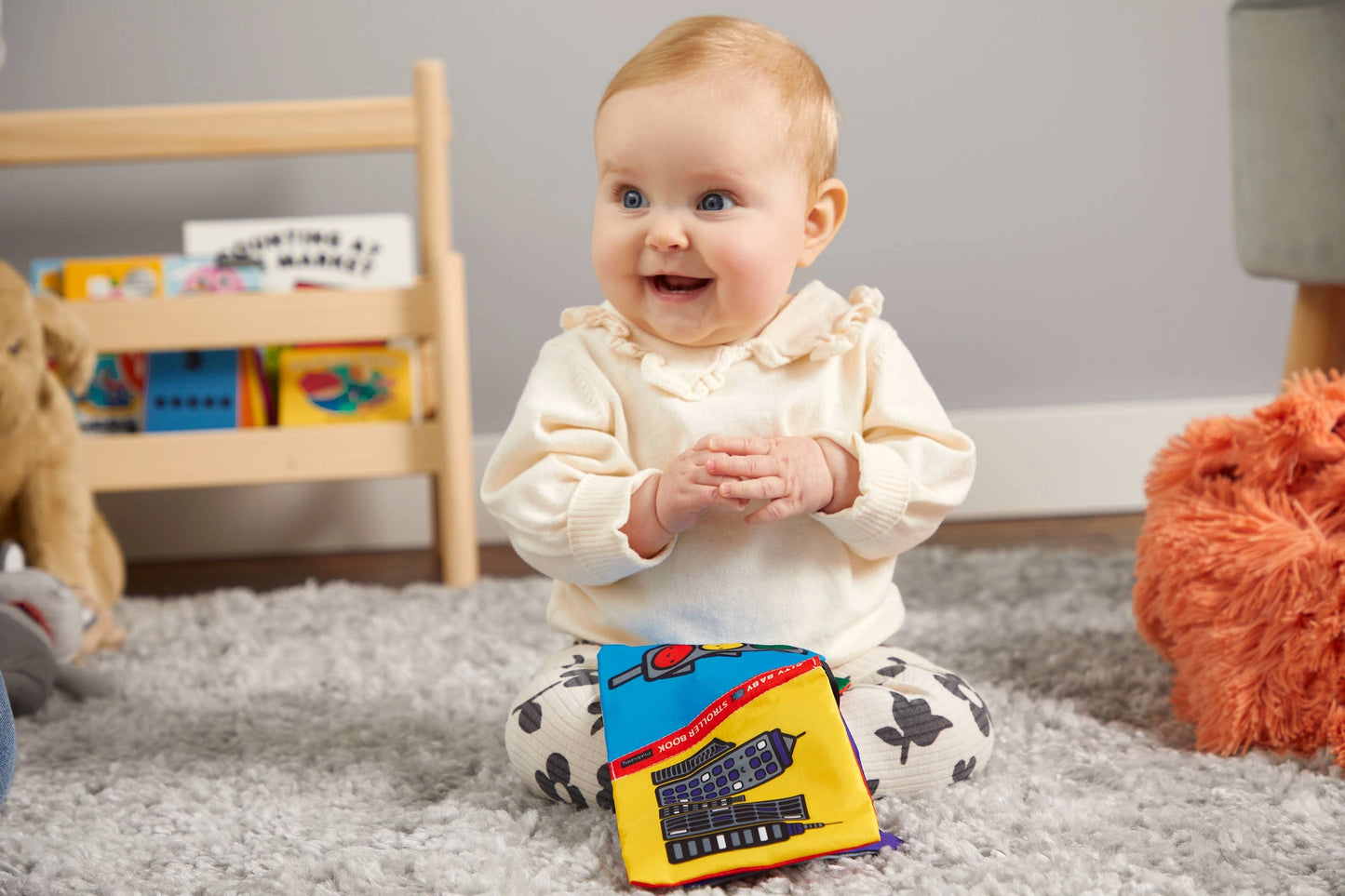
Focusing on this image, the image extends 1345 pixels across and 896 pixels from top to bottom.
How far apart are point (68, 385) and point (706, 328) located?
2.82 ft

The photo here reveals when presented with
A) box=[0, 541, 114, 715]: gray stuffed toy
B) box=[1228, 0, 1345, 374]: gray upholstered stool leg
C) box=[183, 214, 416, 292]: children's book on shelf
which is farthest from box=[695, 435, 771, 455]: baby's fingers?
box=[183, 214, 416, 292]: children's book on shelf

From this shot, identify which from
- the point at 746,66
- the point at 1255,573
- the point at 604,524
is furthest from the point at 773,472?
the point at 1255,573

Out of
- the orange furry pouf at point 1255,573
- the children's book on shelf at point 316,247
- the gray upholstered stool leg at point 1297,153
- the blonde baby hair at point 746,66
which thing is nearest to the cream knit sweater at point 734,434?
the blonde baby hair at point 746,66

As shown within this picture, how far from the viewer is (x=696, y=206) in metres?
0.77

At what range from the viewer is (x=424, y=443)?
1500 millimetres

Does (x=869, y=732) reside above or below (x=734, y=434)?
below

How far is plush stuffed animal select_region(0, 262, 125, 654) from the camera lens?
47.6 inches

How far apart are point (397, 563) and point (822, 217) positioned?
1.01m

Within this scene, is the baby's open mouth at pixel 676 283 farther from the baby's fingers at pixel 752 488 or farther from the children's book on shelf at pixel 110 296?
the children's book on shelf at pixel 110 296

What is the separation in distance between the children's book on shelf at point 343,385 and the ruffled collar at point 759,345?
737 millimetres

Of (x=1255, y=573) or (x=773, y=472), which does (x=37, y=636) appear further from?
(x=1255, y=573)

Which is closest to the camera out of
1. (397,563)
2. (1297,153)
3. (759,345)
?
(759,345)

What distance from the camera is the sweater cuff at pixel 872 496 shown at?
2.55 feet

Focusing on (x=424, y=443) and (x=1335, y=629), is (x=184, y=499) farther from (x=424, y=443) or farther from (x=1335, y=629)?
(x=1335, y=629)
